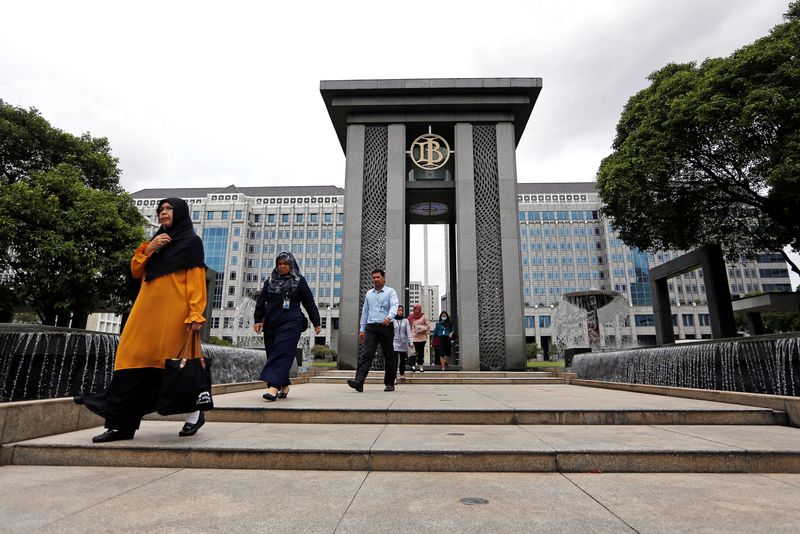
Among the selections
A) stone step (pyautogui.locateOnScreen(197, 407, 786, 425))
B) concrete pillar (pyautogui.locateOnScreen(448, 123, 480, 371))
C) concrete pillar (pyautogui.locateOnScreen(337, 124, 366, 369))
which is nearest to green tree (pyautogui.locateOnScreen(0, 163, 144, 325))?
concrete pillar (pyautogui.locateOnScreen(337, 124, 366, 369))

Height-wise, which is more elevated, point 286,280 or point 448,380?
point 286,280

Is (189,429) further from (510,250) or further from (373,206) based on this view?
(510,250)

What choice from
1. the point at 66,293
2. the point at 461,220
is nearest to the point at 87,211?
the point at 66,293

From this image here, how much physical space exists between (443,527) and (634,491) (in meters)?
1.23

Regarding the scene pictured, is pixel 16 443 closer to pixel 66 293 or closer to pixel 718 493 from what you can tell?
pixel 718 493

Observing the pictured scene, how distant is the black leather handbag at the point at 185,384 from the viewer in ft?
10.4

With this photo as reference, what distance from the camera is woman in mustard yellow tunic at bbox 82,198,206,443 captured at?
3.17 metres

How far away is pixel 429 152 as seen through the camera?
15344mm

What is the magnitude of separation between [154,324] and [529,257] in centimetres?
7442

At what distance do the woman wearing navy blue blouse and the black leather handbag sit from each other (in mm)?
2011

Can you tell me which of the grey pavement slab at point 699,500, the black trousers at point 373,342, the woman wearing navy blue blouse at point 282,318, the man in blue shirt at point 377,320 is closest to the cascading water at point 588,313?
the black trousers at point 373,342

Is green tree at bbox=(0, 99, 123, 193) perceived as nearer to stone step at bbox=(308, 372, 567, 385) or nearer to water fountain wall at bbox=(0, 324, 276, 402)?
water fountain wall at bbox=(0, 324, 276, 402)

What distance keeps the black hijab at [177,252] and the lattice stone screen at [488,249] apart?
11037mm

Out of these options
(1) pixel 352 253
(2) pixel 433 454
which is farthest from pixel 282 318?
(1) pixel 352 253
